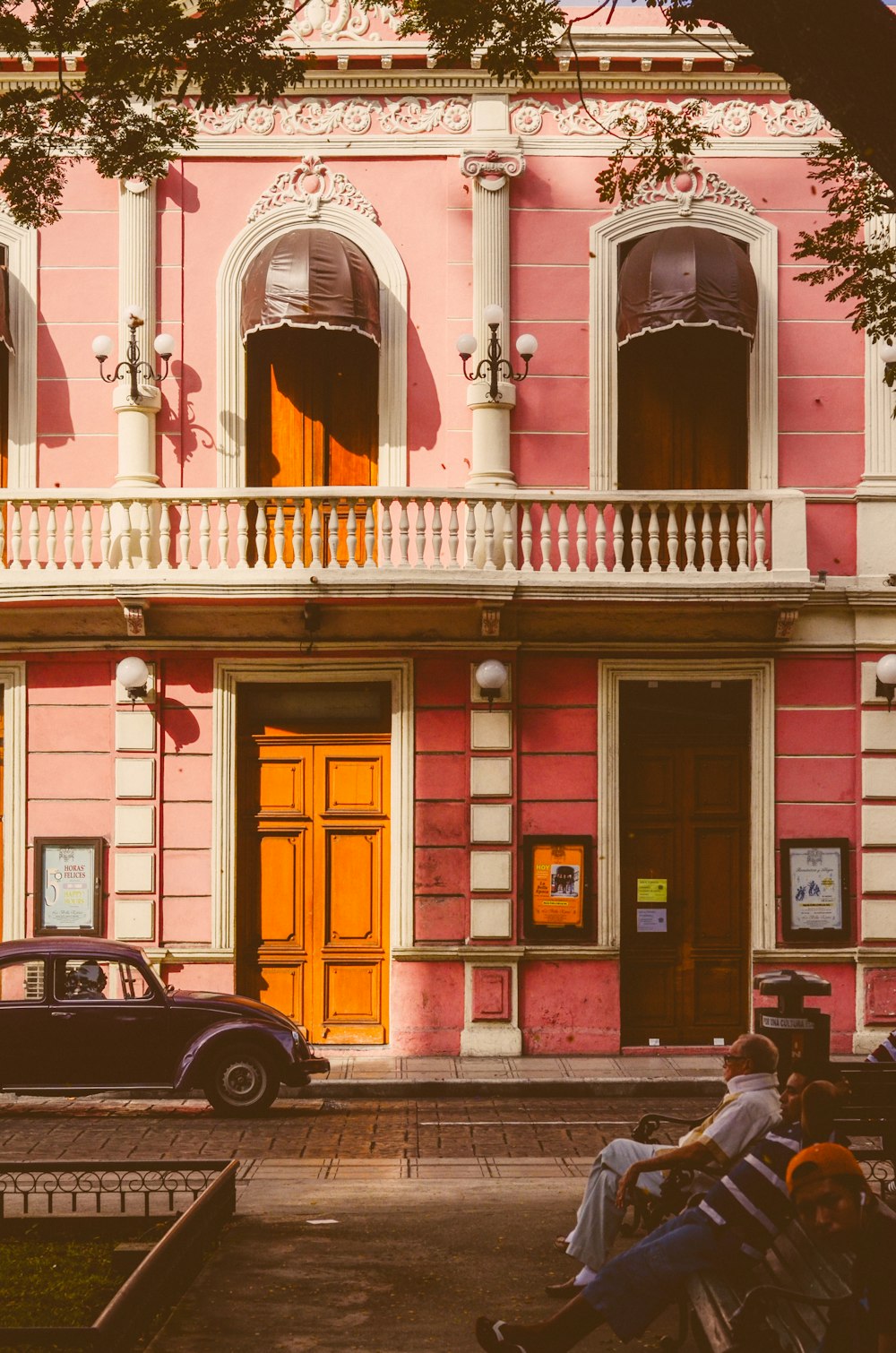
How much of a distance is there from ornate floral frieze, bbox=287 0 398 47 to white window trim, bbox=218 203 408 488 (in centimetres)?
171

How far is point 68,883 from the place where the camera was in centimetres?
1675

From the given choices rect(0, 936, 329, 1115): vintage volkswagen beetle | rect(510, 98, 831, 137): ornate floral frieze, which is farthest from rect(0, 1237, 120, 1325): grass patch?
rect(510, 98, 831, 137): ornate floral frieze

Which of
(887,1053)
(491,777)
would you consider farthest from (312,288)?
(887,1053)

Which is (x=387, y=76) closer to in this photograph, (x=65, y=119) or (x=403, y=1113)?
(x=65, y=119)

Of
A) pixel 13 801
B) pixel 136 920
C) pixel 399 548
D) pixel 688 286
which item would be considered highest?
pixel 688 286

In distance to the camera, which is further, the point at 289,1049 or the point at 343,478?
the point at 343,478

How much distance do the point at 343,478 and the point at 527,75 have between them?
25.4 feet

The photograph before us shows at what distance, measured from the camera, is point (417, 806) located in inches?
656

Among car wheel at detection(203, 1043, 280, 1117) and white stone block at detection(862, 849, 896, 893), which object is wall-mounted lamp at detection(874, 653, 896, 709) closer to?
white stone block at detection(862, 849, 896, 893)

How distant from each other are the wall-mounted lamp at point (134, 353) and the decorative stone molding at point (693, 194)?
4990 mm

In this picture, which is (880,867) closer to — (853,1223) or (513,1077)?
(513,1077)

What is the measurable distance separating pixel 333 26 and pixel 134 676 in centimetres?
713

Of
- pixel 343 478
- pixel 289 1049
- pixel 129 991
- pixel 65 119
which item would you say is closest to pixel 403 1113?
pixel 289 1049

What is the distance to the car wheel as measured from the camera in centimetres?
1358
